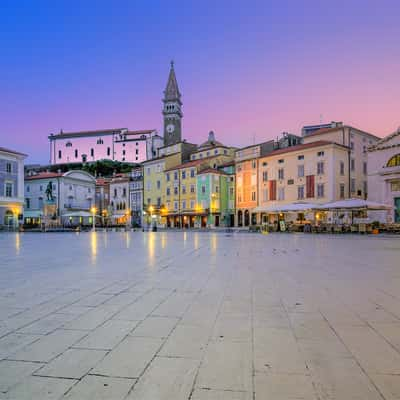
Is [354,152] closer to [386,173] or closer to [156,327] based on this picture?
[386,173]

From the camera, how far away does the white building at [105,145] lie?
118000 millimetres

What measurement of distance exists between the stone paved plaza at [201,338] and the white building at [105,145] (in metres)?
113

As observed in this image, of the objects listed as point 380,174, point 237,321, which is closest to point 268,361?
point 237,321

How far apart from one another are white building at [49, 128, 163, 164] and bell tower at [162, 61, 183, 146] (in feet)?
28.8

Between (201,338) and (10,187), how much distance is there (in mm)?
53375

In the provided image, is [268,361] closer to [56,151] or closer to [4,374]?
[4,374]

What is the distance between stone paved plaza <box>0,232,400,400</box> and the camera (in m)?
2.60

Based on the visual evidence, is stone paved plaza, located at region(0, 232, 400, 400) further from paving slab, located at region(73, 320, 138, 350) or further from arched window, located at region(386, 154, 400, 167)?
arched window, located at region(386, 154, 400, 167)

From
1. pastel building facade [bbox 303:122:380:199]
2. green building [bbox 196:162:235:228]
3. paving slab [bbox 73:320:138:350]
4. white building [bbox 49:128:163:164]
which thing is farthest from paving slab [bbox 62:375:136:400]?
white building [bbox 49:128:163:164]

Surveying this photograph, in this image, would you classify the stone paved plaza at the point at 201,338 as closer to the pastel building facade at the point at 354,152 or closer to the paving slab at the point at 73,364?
the paving slab at the point at 73,364

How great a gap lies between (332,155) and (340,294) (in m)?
36.2

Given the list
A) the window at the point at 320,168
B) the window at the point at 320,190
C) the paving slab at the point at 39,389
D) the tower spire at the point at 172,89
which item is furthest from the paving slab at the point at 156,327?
the tower spire at the point at 172,89

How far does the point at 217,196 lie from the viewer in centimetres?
5406

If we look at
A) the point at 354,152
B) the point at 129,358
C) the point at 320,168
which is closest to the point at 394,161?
the point at 354,152
